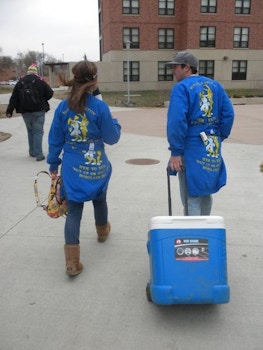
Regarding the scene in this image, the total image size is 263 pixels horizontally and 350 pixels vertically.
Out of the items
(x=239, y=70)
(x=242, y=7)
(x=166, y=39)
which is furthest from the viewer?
(x=239, y=70)

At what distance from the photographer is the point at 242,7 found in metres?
36.1

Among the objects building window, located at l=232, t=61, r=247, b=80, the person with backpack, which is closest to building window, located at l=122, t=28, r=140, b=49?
building window, located at l=232, t=61, r=247, b=80

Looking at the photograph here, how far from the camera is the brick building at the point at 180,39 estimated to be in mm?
35750

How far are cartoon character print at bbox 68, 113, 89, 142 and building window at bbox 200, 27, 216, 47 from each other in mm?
35984

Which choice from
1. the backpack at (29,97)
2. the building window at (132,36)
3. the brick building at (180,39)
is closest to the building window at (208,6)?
the brick building at (180,39)

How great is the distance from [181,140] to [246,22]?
3772 centimetres

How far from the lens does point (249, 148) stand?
8.66 meters

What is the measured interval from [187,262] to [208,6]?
37.1 m

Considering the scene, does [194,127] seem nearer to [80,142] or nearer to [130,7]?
[80,142]

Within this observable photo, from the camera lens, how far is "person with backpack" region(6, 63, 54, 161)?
723cm

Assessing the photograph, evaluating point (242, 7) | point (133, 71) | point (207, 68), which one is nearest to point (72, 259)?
point (133, 71)

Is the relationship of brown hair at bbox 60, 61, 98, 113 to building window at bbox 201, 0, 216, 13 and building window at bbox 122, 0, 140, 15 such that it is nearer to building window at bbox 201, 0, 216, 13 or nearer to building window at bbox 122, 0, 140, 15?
building window at bbox 122, 0, 140, 15

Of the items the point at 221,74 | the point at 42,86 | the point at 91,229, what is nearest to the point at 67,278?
the point at 91,229

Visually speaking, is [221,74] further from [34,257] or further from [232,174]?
[34,257]
